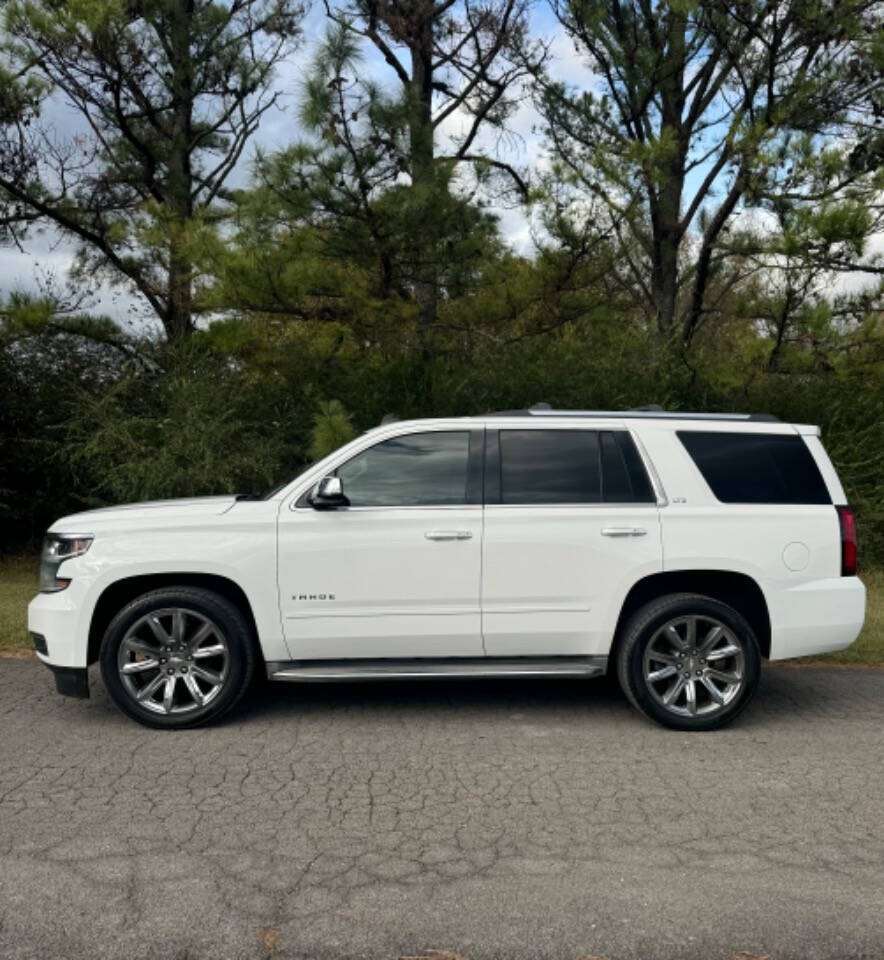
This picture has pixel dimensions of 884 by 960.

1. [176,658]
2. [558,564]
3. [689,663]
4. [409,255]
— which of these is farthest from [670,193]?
[176,658]

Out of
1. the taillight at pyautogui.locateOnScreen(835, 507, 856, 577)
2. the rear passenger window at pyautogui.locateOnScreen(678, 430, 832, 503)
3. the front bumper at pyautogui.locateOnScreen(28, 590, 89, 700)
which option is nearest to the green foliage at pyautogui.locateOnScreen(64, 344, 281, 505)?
the front bumper at pyautogui.locateOnScreen(28, 590, 89, 700)

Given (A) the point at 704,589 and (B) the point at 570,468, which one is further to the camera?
(A) the point at 704,589

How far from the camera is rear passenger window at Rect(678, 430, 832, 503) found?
6.02 meters

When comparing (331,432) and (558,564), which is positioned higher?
(331,432)

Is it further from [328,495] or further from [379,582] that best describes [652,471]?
[328,495]

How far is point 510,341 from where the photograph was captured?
Answer: 11945mm

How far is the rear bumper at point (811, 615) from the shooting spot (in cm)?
587

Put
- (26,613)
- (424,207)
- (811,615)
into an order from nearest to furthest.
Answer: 1. (811,615)
2. (26,613)
3. (424,207)

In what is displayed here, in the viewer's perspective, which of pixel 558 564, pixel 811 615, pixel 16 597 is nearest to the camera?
pixel 558 564

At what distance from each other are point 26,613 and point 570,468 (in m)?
5.84

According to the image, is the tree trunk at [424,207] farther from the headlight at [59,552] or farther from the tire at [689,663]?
the tire at [689,663]

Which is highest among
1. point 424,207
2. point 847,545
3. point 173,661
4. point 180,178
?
point 180,178

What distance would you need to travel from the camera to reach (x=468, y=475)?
6.00 metres

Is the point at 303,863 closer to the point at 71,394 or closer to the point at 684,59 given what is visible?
the point at 71,394
